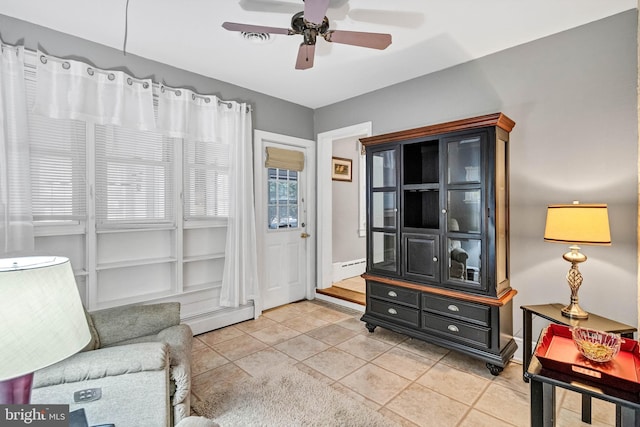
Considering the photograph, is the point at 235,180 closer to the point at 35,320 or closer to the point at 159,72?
the point at 159,72

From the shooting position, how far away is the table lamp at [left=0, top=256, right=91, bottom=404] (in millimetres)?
791

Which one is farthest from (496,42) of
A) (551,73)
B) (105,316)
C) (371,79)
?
Answer: (105,316)

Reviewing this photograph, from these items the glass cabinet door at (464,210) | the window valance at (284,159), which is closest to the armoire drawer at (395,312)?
the glass cabinet door at (464,210)

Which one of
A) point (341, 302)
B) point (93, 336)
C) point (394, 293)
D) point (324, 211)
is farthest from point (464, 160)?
point (93, 336)

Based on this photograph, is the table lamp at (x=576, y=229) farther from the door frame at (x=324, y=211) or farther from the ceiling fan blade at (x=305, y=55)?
the door frame at (x=324, y=211)

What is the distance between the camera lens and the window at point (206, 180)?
3156 millimetres

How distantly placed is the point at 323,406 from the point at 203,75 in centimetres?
A: 318

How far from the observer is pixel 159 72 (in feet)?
9.79

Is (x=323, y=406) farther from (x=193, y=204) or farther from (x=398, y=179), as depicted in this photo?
(x=193, y=204)

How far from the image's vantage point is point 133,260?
288cm

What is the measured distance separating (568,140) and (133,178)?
3584mm

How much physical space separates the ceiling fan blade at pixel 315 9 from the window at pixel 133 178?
6.28 feet

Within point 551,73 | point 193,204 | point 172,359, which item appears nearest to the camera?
point 172,359

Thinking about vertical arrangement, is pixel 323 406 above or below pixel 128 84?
below
